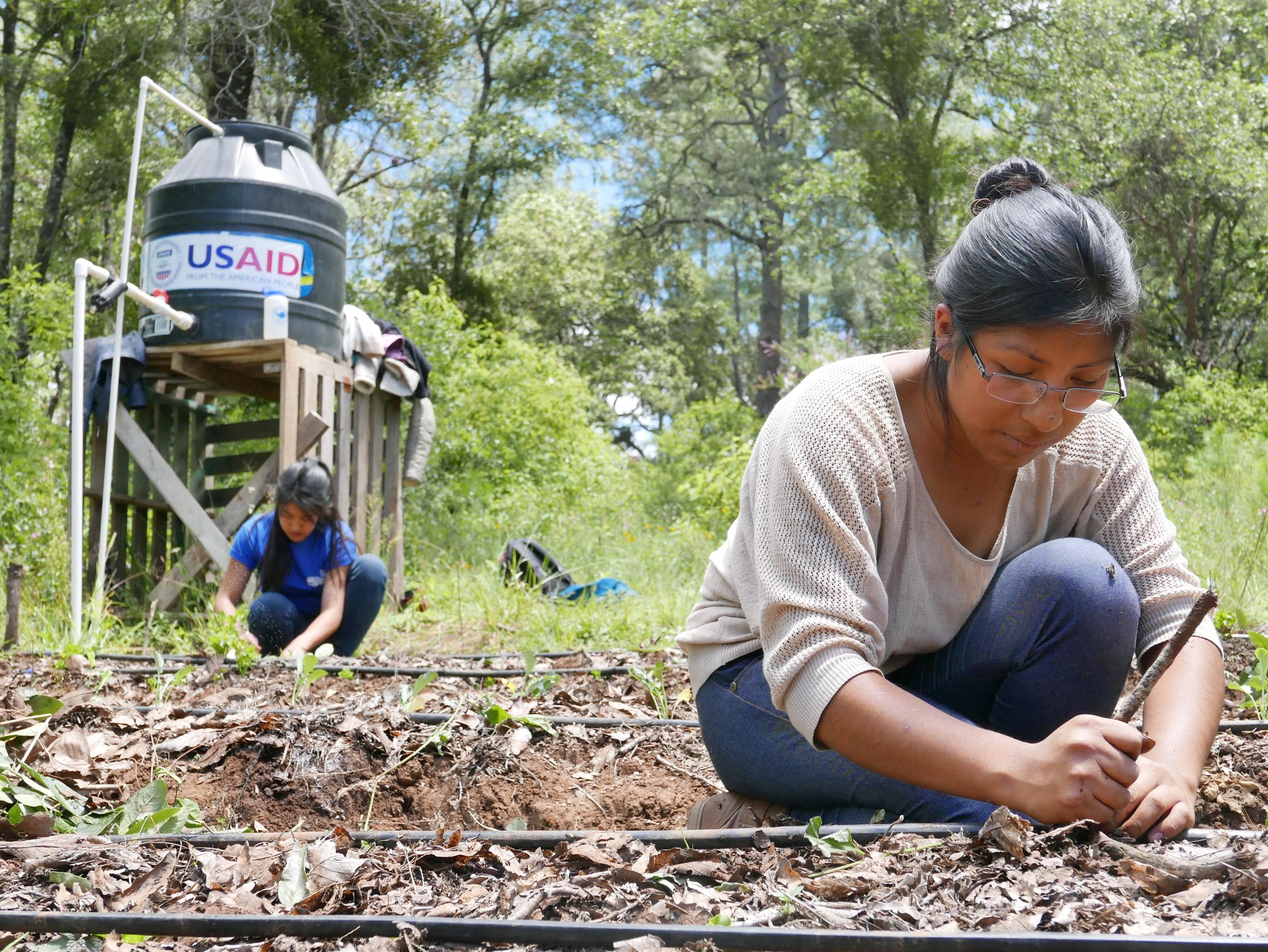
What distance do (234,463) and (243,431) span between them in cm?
24

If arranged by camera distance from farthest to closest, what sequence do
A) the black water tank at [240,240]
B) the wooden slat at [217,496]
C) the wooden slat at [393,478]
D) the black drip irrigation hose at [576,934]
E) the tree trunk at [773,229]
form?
1. the tree trunk at [773,229]
2. the wooden slat at [393,478]
3. the wooden slat at [217,496]
4. the black water tank at [240,240]
5. the black drip irrigation hose at [576,934]

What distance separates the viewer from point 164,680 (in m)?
3.21

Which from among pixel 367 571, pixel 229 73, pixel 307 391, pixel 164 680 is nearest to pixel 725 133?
pixel 229 73

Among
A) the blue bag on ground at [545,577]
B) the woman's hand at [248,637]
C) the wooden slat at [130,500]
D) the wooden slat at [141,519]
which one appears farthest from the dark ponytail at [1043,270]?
the wooden slat at [141,519]

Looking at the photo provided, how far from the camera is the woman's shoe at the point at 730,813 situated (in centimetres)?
180

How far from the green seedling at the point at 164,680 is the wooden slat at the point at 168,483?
2405mm

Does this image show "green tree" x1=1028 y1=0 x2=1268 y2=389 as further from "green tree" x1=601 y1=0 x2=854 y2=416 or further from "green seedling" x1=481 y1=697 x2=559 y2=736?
"green seedling" x1=481 y1=697 x2=559 y2=736

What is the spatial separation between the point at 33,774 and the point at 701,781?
1.34 meters

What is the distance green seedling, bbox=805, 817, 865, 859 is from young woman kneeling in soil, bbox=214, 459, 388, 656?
9.71 feet

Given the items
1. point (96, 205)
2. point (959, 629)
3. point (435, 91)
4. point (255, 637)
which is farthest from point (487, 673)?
point (96, 205)

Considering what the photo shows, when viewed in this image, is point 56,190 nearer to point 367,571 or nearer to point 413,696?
point 367,571

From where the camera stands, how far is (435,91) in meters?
11.8

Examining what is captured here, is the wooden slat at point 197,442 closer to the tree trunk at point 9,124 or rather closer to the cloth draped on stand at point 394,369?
the cloth draped on stand at point 394,369

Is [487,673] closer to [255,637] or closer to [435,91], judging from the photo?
[255,637]
